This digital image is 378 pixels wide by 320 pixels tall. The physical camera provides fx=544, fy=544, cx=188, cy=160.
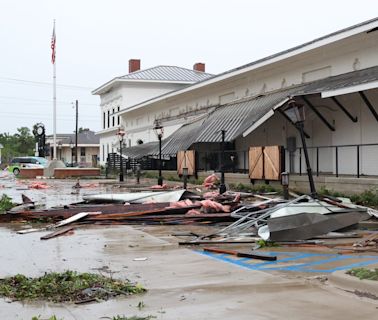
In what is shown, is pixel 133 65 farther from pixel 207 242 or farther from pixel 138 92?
pixel 207 242

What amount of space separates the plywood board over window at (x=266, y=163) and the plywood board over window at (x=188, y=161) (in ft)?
22.5

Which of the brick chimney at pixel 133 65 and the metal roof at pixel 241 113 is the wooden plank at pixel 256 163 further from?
the brick chimney at pixel 133 65

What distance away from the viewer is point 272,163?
21.2 metres

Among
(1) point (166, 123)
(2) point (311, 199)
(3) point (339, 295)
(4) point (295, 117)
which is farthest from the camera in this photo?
(1) point (166, 123)

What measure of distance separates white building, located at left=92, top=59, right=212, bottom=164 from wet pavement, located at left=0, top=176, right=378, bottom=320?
40362 mm

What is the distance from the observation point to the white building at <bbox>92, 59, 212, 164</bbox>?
54.1 m

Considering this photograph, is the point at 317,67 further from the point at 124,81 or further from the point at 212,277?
the point at 124,81

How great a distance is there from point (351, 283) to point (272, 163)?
1470 centimetres

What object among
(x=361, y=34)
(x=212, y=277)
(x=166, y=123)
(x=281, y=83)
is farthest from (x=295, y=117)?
(x=166, y=123)

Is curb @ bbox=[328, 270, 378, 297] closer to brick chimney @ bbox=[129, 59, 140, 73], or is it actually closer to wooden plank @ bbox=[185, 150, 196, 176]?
wooden plank @ bbox=[185, 150, 196, 176]

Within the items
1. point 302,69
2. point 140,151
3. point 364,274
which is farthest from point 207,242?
point 140,151

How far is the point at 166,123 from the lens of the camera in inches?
1784

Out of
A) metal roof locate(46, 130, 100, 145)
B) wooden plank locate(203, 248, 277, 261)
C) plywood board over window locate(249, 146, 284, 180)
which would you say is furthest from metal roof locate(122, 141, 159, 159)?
metal roof locate(46, 130, 100, 145)

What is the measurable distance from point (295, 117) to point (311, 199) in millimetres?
2342
